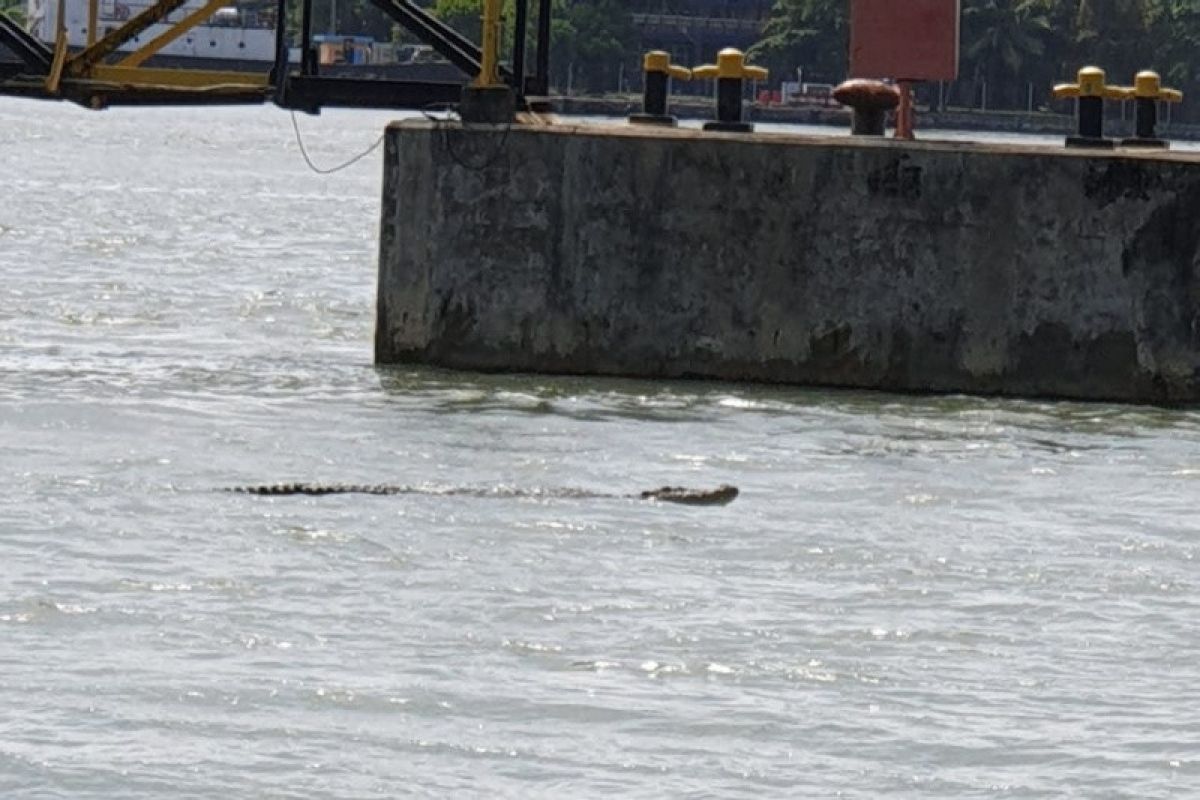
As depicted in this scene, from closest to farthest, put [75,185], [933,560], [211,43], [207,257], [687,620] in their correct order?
[687,620], [933,560], [207,257], [75,185], [211,43]

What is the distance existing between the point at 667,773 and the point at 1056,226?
374 inches

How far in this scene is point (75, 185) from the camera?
69.1 meters

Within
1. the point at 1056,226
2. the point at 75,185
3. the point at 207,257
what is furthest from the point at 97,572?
the point at 75,185

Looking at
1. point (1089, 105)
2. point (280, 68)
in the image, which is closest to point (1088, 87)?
point (1089, 105)

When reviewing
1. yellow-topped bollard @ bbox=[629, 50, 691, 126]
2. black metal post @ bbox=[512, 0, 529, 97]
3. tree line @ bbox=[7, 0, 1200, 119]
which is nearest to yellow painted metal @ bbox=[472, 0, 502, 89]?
black metal post @ bbox=[512, 0, 529, 97]

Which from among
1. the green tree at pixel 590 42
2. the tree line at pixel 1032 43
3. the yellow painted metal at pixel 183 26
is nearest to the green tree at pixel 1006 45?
the tree line at pixel 1032 43

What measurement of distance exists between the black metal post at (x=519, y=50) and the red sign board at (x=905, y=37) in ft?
7.48

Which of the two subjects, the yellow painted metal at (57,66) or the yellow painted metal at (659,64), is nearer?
the yellow painted metal at (57,66)

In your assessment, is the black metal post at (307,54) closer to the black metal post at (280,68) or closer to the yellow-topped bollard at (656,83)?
the black metal post at (280,68)

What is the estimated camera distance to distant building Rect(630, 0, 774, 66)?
180875 millimetres

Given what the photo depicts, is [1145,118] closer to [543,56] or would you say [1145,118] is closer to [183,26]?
[543,56]

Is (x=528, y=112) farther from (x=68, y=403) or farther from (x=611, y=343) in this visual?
(x=68, y=403)

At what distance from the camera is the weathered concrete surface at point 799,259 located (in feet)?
63.0

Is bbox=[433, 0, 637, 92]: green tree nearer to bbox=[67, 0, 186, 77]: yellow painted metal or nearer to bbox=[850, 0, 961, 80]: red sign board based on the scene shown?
bbox=[850, 0, 961, 80]: red sign board
